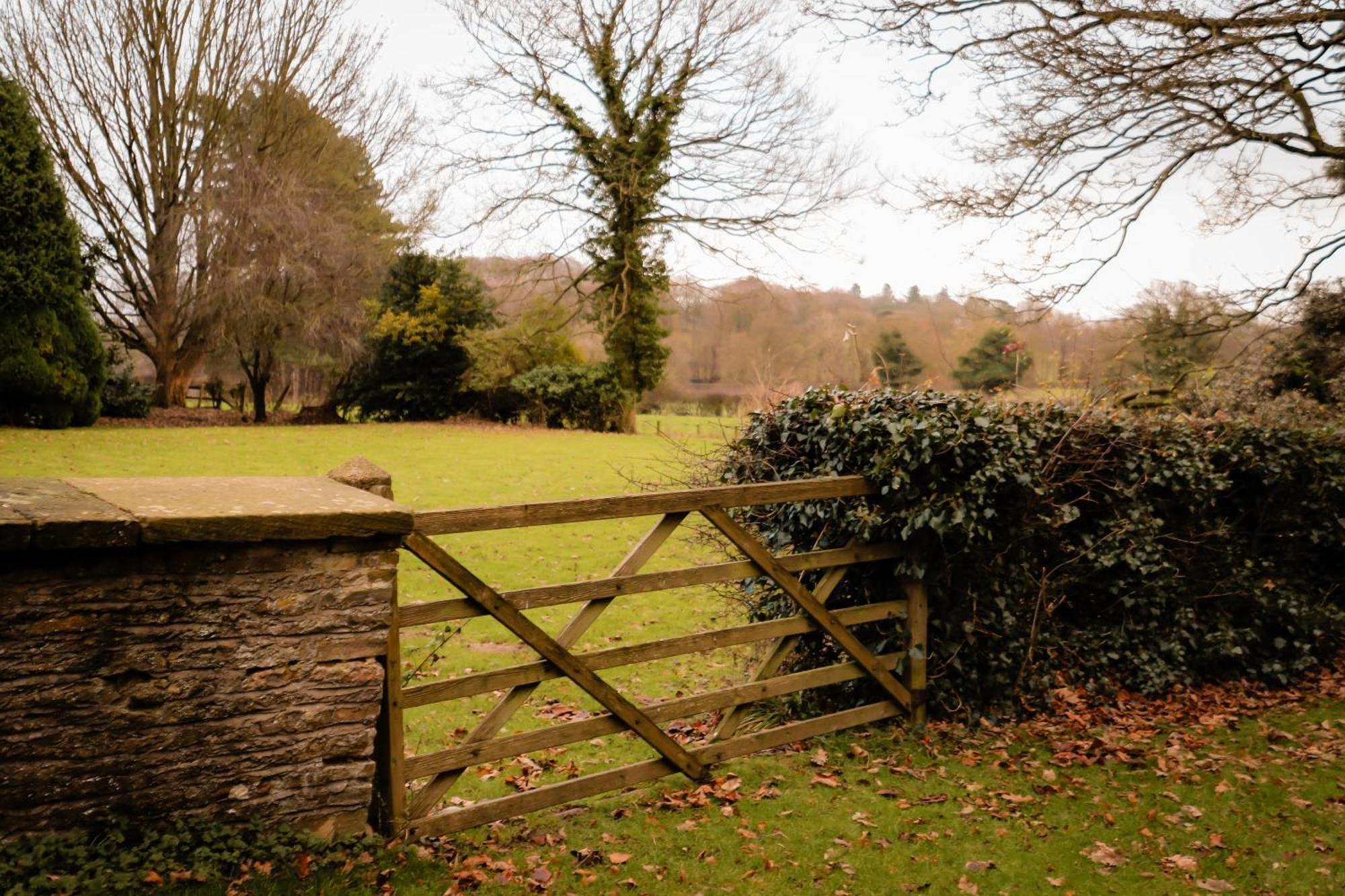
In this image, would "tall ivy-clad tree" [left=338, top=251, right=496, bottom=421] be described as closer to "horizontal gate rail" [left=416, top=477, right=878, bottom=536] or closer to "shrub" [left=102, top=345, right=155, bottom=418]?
"shrub" [left=102, top=345, right=155, bottom=418]

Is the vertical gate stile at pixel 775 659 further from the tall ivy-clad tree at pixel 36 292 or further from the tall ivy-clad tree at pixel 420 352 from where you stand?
the tall ivy-clad tree at pixel 420 352

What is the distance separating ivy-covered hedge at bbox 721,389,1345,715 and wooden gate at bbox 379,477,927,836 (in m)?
0.29

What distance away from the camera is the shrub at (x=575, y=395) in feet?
84.6

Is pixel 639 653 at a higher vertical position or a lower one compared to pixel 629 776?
higher

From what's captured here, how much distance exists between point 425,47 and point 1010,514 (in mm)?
24748

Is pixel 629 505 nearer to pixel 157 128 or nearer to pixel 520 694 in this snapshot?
pixel 520 694

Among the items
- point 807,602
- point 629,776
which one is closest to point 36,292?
point 629,776

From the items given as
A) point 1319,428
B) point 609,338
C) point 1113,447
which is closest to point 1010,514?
point 1113,447

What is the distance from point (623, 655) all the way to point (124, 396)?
22326mm

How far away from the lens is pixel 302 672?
339 centimetres

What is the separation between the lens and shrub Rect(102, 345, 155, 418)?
2153 cm

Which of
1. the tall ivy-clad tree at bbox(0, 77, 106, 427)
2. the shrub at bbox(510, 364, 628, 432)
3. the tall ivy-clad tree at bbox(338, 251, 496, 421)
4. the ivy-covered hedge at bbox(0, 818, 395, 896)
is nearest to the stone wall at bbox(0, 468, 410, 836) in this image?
the ivy-covered hedge at bbox(0, 818, 395, 896)

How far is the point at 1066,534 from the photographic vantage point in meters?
6.05

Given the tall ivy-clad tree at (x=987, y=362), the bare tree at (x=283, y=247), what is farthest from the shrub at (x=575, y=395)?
the tall ivy-clad tree at (x=987, y=362)
